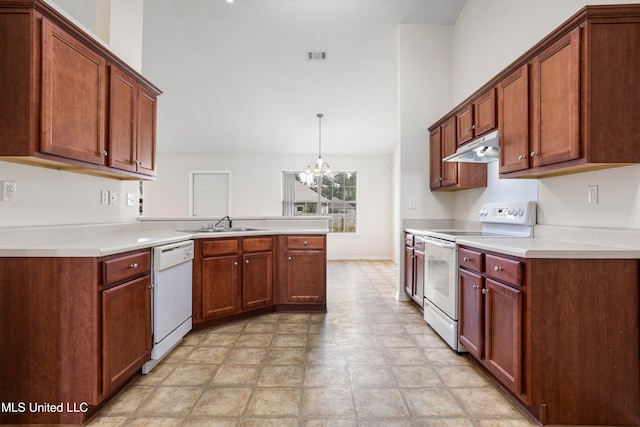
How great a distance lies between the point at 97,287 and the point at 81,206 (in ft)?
3.31

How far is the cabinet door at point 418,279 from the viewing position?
320 cm

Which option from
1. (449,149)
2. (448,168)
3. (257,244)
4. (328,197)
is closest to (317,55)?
(449,149)

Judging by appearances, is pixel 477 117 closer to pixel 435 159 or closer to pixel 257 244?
pixel 435 159

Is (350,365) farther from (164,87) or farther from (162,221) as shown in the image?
(164,87)

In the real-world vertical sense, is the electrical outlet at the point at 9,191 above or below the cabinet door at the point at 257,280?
above

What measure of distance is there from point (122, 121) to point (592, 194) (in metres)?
3.13

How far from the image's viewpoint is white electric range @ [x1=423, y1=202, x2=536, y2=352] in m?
2.42

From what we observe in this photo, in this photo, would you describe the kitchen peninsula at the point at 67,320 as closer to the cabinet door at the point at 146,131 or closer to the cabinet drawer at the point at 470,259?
the cabinet door at the point at 146,131

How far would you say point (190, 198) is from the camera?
7312mm

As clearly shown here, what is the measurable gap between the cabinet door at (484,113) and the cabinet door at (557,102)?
Result: 0.52 metres

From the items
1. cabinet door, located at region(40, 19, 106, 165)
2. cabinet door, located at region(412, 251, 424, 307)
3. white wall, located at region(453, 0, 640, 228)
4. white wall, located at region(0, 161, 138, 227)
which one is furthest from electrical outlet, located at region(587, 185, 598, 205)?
white wall, located at region(0, 161, 138, 227)

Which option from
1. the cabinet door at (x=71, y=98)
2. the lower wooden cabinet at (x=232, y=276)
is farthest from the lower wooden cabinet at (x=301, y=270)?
the cabinet door at (x=71, y=98)

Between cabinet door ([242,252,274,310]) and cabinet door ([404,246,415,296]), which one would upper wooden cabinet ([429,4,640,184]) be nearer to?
cabinet door ([404,246,415,296])

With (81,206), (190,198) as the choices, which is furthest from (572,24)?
(190,198)
